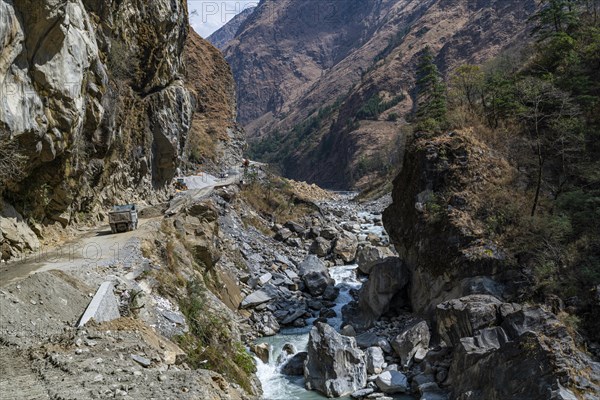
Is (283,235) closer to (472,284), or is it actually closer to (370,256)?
(370,256)

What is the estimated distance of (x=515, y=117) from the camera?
23562 millimetres

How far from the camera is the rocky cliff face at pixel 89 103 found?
12.6m

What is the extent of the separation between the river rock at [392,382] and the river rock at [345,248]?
1691 centimetres

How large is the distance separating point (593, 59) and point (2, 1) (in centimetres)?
2575

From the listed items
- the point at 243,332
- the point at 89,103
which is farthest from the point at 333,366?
the point at 89,103

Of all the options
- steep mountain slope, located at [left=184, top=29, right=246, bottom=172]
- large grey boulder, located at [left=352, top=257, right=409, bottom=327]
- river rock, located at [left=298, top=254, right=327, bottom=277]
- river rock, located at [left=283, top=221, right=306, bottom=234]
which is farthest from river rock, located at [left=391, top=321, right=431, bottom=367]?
steep mountain slope, located at [left=184, top=29, right=246, bottom=172]

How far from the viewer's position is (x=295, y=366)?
1644cm

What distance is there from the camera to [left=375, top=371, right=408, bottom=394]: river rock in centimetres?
1452

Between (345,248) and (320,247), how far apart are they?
75.5 inches

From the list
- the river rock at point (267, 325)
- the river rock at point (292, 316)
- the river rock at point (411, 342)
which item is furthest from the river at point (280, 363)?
the river rock at point (411, 342)

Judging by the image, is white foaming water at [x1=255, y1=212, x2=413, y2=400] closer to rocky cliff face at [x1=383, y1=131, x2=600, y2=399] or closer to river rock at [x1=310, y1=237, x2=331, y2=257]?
rocky cliff face at [x1=383, y1=131, x2=600, y2=399]

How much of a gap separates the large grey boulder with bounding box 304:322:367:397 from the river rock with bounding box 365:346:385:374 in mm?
397

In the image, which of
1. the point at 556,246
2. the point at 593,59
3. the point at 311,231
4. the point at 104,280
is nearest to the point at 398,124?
the point at 311,231

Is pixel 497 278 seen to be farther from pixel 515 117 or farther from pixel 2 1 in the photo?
pixel 2 1
